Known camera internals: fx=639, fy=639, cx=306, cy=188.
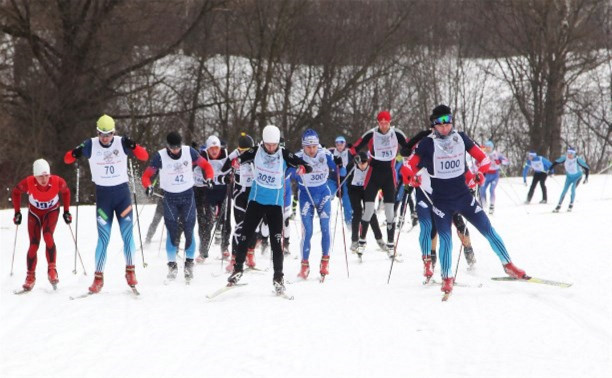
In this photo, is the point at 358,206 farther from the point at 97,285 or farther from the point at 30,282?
the point at 30,282

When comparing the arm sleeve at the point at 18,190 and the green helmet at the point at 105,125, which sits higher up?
the green helmet at the point at 105,125

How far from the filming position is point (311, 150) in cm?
955

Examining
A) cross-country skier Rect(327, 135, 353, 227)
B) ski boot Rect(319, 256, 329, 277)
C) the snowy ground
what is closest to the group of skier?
ski boot Rect(319, 256, 329, 277)

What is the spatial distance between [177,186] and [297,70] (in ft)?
82.5

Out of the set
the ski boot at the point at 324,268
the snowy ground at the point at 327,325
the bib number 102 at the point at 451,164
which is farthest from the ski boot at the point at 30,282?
the bib number 102 at the point at 451,164

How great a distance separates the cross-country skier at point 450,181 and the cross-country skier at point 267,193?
1597 mm

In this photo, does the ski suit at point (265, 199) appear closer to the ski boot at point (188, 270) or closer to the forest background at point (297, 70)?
the ski boot at point (188, 270)

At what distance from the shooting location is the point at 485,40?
3847cm

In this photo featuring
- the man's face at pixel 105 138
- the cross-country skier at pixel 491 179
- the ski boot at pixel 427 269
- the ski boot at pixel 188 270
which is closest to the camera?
the man's face at pixel 105 138

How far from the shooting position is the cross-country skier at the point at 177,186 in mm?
8797

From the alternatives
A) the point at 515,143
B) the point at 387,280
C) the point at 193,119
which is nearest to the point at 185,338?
the point at 387,280

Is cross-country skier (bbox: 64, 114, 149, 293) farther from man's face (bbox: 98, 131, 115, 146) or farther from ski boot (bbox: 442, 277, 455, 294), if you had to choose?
ski boot (bbox: 442, 277, 455, 294)

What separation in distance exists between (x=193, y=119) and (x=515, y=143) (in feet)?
68.8

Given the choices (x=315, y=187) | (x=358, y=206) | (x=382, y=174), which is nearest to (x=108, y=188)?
(x=315, y=187)
